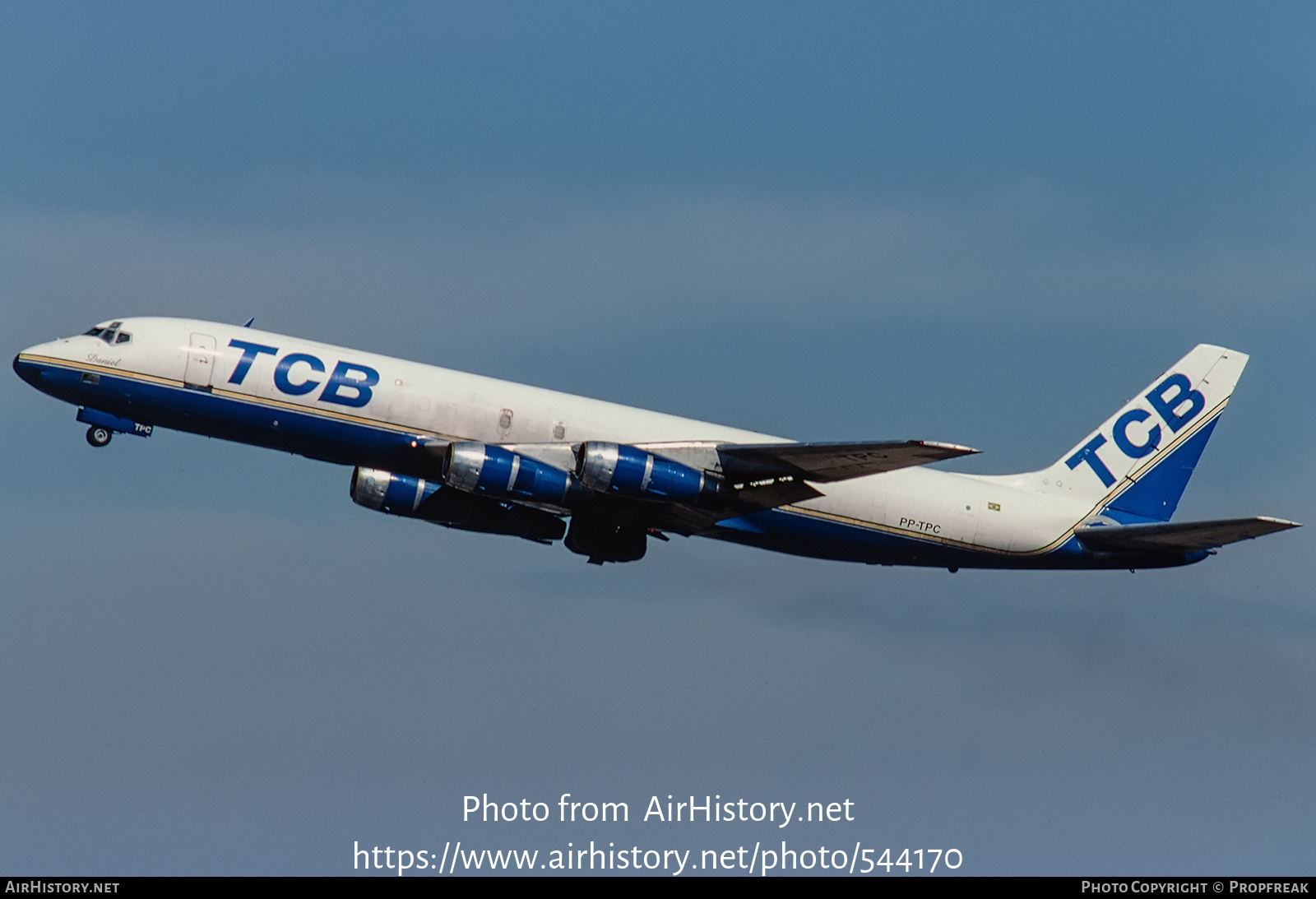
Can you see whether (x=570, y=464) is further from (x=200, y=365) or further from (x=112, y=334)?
→ (x=112, y=334)

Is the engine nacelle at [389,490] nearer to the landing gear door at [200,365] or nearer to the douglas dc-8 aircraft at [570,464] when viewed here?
the douglas dc-8 aircraft at [570,464]

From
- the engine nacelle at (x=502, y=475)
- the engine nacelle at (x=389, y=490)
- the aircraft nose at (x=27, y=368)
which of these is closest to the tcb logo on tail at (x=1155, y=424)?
the engine nacelle at (x=502, y=475)

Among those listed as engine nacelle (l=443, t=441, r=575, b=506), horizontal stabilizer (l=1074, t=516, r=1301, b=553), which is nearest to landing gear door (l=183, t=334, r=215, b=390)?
engine nacelle (l=443, t=441, r=575, b=506)

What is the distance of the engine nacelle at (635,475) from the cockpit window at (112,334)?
1493cm

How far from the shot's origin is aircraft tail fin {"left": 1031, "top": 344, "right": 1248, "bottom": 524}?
207ft

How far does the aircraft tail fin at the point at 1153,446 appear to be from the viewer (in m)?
63.2

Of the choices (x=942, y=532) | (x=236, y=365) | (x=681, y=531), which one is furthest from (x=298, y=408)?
(x=942, y=532)

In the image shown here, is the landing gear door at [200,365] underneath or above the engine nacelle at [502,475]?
above

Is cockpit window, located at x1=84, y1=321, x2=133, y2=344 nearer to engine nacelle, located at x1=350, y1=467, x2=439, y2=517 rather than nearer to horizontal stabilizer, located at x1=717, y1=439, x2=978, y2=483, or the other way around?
engine nacelle, located at x1=350, y1=467, x2=439, y2=517

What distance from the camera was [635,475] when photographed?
54906 mm

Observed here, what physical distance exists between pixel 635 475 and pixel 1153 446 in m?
21.4

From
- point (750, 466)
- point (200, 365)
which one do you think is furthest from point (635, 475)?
point (200, 365)

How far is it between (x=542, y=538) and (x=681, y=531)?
5.31m

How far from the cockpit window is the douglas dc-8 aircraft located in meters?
0.05
